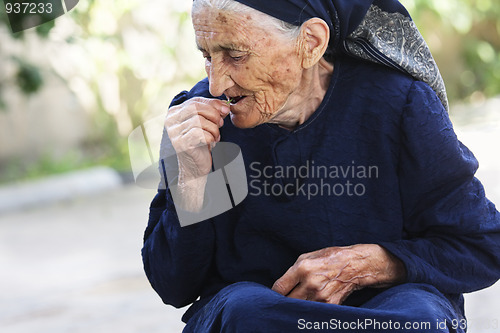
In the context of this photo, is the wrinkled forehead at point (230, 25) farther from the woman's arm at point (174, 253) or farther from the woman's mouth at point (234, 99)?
the woman's arm at point (174, 253)

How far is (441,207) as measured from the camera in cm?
194

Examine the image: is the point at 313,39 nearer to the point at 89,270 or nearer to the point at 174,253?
the point at 174,253

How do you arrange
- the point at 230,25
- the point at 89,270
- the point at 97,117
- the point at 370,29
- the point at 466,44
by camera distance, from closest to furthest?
the point at 230,25 → the point at 370,29 → the point at 89,270 → the point at 97,117 → the point at 466,44

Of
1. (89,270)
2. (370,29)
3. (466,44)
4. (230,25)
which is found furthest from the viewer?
(466,44)

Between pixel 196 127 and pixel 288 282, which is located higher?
pixel 196 127

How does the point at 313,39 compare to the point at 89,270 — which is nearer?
the point at 313,39

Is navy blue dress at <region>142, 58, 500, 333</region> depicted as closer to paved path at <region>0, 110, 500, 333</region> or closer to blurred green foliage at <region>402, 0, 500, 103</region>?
paved path at <region>0, 110, 500, 333</region>

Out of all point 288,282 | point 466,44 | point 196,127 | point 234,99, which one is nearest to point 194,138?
point 196,127

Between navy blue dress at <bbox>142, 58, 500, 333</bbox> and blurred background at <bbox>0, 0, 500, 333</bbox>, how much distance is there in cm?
258

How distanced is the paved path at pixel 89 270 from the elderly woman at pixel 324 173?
1.54m

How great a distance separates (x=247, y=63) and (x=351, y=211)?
18.3 inches

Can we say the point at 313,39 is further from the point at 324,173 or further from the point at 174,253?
the point at 174,253

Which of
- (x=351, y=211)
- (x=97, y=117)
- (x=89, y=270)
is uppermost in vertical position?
(x=351, y=211)

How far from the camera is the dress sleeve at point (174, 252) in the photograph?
2.05 meters
